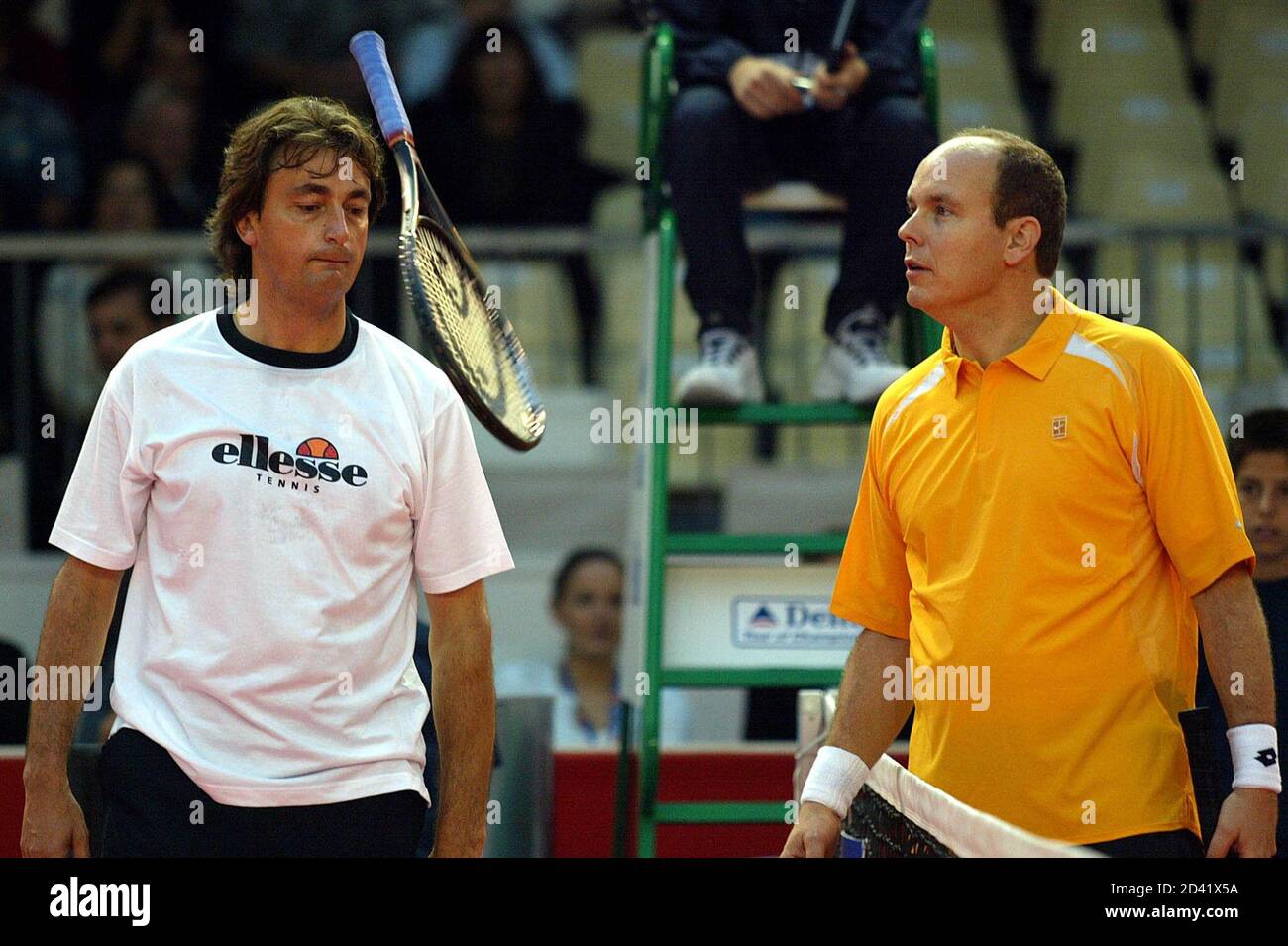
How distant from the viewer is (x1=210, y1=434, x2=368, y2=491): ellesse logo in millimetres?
3031

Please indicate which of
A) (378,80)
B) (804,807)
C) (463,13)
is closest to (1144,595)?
(804,807)

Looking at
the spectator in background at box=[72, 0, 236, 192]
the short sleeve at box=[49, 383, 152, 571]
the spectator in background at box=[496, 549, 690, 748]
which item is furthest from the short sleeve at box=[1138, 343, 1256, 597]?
the spectator in background at box=[72, 0, 236, 192]

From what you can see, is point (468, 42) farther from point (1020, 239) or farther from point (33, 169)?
point (1020, 239)

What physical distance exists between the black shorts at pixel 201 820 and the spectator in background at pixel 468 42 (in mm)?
5995

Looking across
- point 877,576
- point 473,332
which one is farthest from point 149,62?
point 877,576

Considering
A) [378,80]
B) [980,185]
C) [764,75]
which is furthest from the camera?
[764,75]

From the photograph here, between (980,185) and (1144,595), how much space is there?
2.50 feet

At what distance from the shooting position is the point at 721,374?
4.76 meters

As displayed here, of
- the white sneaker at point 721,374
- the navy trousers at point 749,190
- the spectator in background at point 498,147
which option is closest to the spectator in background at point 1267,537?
the navy trousers at point 749,190

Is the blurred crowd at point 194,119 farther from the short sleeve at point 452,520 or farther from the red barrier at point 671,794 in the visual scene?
the short sleeve at point 452,520

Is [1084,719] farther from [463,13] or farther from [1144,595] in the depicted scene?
[463,13]

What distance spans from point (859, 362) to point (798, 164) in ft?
1.97

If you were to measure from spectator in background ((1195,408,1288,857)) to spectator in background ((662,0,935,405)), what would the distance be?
0.87m
